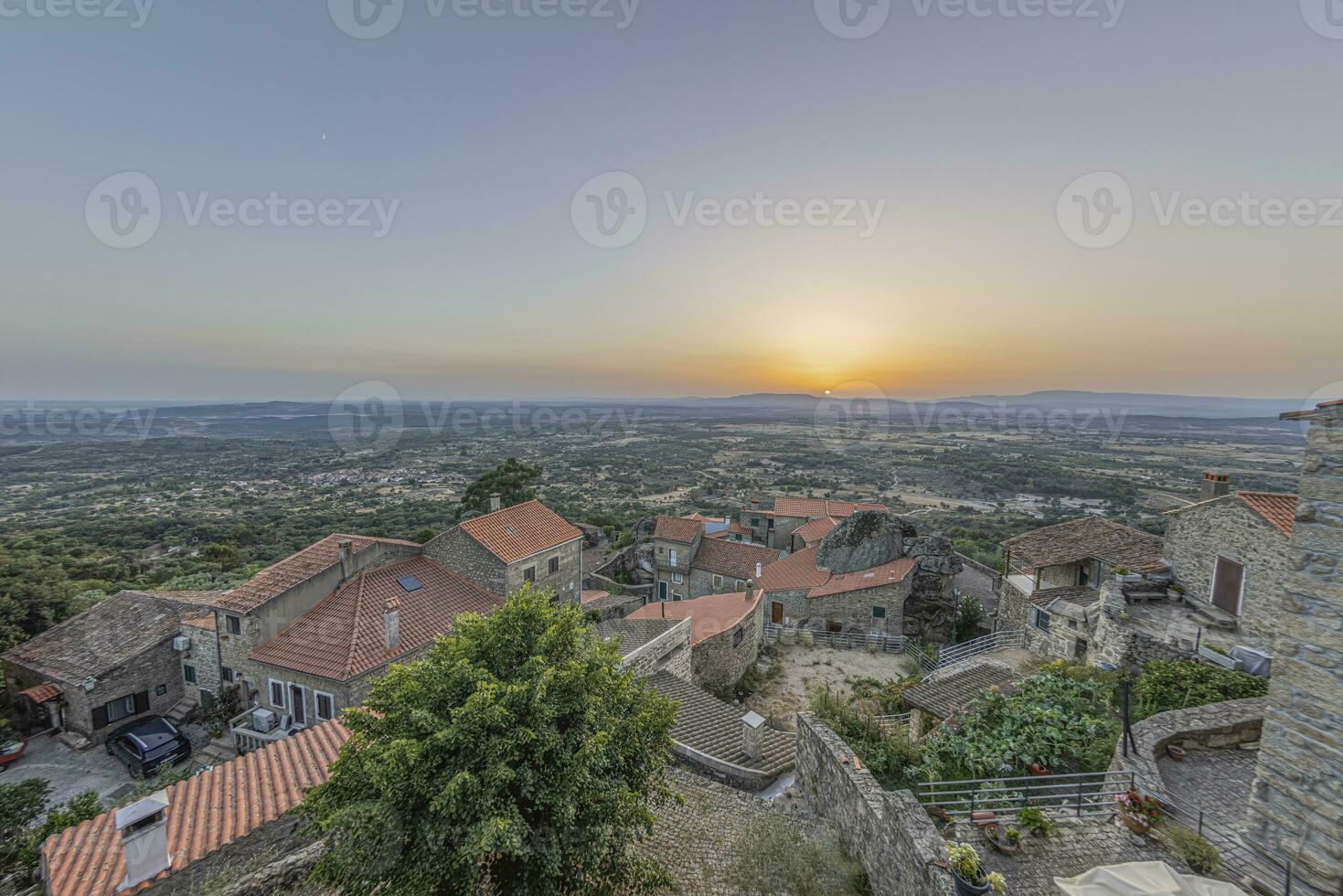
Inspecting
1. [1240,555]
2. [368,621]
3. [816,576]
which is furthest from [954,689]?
[368,621]

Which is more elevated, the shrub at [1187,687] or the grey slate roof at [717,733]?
the shrub at [1187,687]

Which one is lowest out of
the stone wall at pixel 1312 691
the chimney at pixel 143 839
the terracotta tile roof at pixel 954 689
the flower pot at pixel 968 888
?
the terracotta tile roof at pixel 954 689

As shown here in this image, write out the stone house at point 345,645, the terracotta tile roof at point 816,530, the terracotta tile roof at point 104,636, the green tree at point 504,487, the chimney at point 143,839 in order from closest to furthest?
the chimney at point 143,839
the stone house at point 345,645
the terracotta tile roof at point 104,636
the terracotta tile roof at point 816,530
the green tree at point 504,487

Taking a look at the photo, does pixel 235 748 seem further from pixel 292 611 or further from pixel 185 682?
pixel 185 682

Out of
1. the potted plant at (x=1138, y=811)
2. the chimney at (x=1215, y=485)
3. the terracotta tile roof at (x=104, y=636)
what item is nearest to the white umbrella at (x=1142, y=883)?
the potted plant at (x=1138, y=811)

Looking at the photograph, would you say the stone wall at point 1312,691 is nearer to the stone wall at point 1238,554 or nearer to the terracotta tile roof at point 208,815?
the stone wall at point 1238,554

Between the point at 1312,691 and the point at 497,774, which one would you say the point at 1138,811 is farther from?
the point at 497,774
